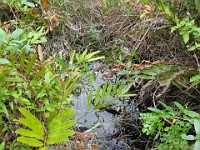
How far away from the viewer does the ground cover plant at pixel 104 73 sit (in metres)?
1.13

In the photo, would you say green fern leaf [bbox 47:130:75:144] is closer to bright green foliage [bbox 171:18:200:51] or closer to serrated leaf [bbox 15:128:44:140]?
serrated leaf [bbox 15:128:44:140]

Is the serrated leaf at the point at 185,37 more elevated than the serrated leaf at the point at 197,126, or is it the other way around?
the serrated leaf at the point at 185,37

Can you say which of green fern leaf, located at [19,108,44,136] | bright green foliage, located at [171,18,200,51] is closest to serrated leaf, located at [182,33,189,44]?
bright green foliage, located at [171,18,200,51]

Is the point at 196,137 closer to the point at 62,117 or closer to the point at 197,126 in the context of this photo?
the point at 197,126

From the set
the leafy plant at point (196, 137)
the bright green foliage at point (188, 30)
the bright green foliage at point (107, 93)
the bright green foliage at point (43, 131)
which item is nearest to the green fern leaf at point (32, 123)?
the bright green foliage at point (43, 131)

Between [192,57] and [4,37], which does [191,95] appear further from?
[4,37]

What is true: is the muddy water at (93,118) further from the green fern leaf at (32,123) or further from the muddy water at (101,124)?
the green fern leaf at (32,123)

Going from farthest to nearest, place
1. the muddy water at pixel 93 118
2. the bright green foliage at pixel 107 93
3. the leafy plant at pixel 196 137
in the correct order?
the muddy water at pixel 93 118 < the bright green foliage at pixel 107 93 < the leafy plant at pixel 196 137

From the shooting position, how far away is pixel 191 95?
4.85 ft

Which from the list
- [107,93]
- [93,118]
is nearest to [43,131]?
[107,93]

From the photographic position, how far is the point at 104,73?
1849 millimetres

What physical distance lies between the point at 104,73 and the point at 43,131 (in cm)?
92

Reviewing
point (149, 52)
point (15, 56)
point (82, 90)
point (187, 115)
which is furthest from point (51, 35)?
point (187, 115)

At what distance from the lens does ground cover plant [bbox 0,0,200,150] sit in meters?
1.13
